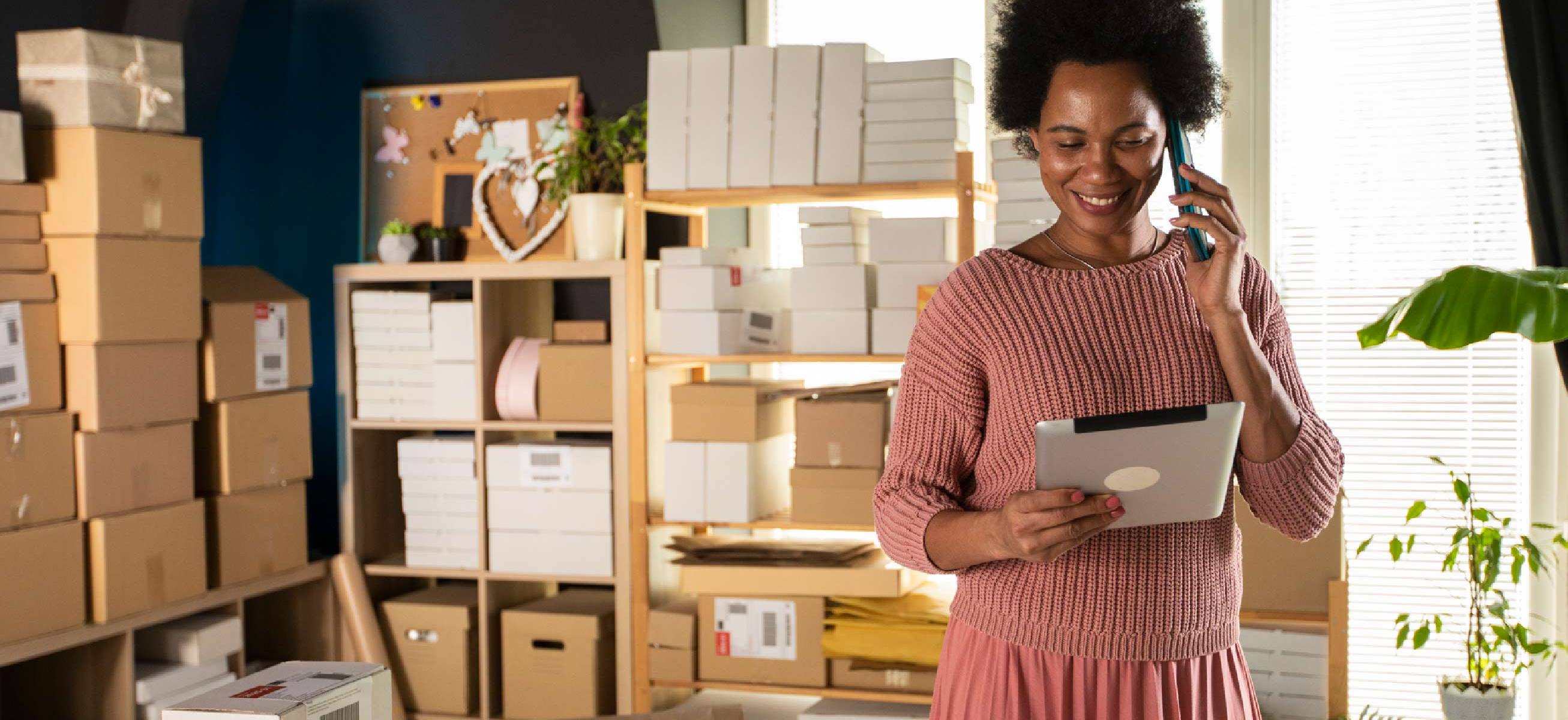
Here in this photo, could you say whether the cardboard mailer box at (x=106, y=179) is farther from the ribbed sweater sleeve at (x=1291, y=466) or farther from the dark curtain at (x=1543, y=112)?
the dark curtain at (x=1543, y=112)

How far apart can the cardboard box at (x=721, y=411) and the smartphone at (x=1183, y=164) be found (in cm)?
191

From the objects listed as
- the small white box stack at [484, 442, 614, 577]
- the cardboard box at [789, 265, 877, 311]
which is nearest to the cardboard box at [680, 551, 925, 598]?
the small white box stack at [484, 442, 614, 577]

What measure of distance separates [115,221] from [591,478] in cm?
124

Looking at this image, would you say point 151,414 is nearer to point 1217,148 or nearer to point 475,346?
Answer: point 475,346

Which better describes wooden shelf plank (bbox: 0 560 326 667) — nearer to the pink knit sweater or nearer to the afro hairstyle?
the pink knit sweater

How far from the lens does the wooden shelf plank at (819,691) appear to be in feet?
10.4

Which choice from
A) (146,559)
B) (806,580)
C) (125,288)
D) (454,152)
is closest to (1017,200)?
(806,580)

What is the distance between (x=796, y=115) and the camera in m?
3.22

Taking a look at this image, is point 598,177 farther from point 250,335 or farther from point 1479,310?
point 1479,310

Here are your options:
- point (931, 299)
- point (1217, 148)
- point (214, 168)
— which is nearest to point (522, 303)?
point (214, 168)

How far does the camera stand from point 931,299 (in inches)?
58.7

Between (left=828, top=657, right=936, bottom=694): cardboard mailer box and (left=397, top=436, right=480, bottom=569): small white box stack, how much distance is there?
3.30 ft

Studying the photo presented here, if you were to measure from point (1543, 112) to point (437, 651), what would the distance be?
2.98 meters

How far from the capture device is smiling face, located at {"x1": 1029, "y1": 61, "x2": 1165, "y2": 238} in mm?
1396
